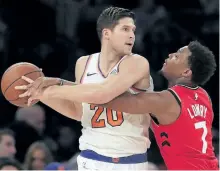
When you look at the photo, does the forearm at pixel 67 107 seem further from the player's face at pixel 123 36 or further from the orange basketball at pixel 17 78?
the player's face at pixel 123 36

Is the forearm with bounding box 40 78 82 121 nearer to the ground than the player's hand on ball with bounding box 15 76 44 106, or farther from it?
nearer to the ground

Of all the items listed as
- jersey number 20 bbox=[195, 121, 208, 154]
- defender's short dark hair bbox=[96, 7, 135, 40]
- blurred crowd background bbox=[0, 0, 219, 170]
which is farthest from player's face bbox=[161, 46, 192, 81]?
blurred crowd background bbox=[0, 0, 219, 170]

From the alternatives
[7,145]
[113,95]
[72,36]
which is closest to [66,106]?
[113,95]

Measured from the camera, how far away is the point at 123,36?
15.4 ft

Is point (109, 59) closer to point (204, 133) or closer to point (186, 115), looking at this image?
point (186, 115)

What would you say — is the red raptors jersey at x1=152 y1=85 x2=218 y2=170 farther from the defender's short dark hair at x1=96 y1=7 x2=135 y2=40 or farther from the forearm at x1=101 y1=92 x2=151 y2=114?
the defender's short dark hair at x1=96 y1=7 x2=135 y2=40

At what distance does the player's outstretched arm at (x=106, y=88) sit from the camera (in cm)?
448

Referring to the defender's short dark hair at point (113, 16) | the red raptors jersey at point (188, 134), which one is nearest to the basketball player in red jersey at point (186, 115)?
the red raptors jersey at point (188, 134)

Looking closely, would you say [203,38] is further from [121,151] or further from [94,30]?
[121,151]

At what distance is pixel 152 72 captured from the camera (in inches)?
356

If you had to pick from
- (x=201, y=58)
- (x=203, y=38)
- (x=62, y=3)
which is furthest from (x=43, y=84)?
(x=203, y=38)

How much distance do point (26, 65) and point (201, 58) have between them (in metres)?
1.37

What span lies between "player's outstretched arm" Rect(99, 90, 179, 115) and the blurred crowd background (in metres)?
3.42

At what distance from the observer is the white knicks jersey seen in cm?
468
